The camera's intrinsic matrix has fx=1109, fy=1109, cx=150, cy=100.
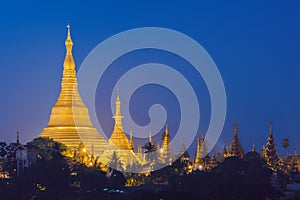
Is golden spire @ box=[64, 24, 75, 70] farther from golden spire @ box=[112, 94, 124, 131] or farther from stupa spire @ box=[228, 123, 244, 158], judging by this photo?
stupa spire @ box=[228, 123, 244, 158]

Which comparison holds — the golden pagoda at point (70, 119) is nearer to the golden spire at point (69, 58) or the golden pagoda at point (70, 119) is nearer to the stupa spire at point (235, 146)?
the golden spire at point (69, 58)

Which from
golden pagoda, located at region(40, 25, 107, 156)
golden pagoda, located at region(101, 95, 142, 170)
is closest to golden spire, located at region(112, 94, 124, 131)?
golden pagoda, located at region(101, 95, 142, 170)

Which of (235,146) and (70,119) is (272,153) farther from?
(70,119)

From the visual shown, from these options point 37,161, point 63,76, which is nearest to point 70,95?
point 63,76

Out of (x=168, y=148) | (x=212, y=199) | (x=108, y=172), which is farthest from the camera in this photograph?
(x=168, y=148)

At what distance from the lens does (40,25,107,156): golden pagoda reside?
9768 cm

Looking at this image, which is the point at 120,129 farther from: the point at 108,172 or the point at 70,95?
the point at 108,172

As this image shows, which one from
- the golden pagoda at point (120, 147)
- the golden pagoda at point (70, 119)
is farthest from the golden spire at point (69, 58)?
the golden pagoda at point (120, 147)

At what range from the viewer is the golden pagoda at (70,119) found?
97.7 m

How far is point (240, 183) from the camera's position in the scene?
67.9 meters

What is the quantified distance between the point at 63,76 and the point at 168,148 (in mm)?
12318

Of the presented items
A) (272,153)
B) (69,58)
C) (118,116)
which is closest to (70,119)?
(69,58)

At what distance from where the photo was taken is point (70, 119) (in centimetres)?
9956

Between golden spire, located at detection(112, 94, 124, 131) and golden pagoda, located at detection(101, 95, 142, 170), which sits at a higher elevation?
golden spire, located at detection(112, 94, 124, 131)
